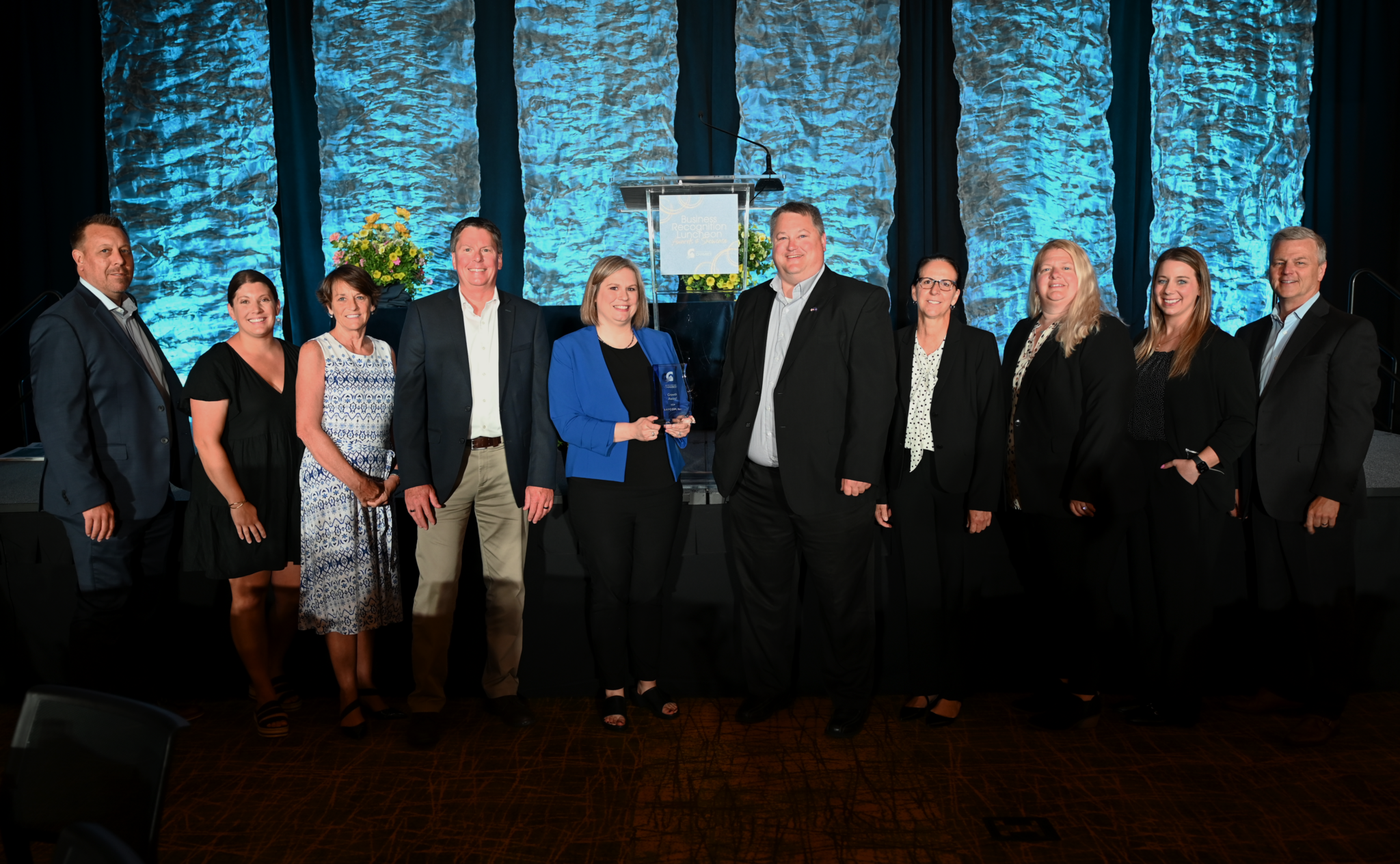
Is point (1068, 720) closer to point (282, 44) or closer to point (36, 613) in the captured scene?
point (36, 613)

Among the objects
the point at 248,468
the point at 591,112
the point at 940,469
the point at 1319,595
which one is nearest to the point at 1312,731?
the point at 1319,595

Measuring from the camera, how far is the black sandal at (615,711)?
280cm

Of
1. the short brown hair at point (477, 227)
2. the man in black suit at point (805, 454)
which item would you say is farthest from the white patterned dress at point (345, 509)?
the man in black suit at point (805, 454)

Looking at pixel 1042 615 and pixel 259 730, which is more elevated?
pixel 1042 615

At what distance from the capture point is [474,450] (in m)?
2.72

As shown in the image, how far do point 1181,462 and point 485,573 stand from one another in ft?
7.28

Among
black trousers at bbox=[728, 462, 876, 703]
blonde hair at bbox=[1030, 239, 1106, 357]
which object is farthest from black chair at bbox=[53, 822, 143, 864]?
blonde hair at bbox=[1030, 239, 1106, 357]

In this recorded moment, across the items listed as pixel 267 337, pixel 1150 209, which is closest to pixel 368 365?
pixel 267 337

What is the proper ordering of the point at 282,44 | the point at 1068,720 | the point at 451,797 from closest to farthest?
the point at 451,797 → the point at 1068,720 → the point at 282,44

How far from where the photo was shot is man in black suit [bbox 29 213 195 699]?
Answer: 2527 mm

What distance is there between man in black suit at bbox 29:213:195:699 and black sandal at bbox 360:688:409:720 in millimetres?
733

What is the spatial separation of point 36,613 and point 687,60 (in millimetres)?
5014

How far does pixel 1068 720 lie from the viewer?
9.00 ft

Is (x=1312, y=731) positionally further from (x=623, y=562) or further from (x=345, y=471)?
(x=345, y=471)
